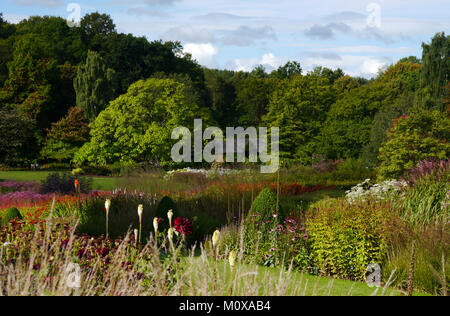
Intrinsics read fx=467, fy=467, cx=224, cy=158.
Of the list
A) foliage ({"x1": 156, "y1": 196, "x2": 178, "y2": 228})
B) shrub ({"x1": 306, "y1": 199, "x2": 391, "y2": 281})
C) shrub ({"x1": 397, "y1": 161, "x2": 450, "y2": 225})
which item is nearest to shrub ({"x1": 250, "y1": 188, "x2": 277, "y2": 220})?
shrub ({"x1": 306, "y1": 199, "x2": 391, "y2": 281})

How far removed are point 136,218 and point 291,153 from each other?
19.8 m

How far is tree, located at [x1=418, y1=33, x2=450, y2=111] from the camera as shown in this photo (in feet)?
81.8

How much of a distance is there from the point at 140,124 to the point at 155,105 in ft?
4.21

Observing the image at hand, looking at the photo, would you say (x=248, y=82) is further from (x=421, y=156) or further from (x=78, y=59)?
(x=421, y=156)

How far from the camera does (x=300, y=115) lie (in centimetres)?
2803

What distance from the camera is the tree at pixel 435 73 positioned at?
24.9 m

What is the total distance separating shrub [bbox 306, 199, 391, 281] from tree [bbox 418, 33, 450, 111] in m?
20.0

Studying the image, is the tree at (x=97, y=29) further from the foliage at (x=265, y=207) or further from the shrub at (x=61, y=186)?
the foliage at (x=265, y=207)

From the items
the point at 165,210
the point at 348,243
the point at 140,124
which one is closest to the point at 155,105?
the point at 140,124

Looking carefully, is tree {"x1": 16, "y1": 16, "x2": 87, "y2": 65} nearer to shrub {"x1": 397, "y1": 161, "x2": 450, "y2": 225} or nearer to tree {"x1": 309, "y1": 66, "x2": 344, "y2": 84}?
tree {"x1": 309, "y1": 66, "x2": 344, "y2": 84}

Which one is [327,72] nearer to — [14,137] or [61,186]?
[14,137]

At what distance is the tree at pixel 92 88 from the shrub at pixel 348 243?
23714 millimetres

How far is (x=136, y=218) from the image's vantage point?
8.07 m
